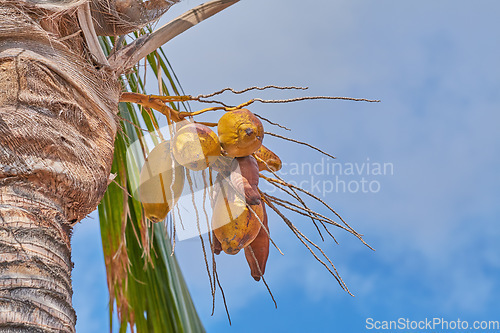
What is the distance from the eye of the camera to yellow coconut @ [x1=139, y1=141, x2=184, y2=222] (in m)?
1.50

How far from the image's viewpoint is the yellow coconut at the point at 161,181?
150 centimetres

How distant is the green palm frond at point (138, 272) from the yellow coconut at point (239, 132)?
70cm

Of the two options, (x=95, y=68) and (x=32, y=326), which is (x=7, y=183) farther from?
(x=95, y=68)

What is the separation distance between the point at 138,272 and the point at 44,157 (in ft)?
4.07

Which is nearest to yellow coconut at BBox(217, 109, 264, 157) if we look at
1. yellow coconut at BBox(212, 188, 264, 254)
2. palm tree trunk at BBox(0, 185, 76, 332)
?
yellow coconut at BBox(212, 188, 264, 254)

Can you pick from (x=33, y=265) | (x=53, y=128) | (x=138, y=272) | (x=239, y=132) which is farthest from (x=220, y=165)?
(x=138, y=272)

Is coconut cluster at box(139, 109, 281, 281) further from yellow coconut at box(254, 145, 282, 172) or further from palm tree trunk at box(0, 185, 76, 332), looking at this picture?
palm tree trunk at box(0, 185, 76, 332)

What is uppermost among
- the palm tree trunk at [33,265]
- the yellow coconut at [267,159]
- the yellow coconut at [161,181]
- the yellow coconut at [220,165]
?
the yellow coconut at [267,159]

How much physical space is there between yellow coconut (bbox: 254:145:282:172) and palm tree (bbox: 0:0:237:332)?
1.31 feet

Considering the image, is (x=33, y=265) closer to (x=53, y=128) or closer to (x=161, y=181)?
(x=53, y=128)

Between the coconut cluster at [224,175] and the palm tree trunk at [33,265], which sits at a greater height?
the coconut cluster at [224,175]

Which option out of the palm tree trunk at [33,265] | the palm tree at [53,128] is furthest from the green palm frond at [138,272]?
the palm tree trunk at [33,265]

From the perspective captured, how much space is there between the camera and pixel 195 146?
147 cm

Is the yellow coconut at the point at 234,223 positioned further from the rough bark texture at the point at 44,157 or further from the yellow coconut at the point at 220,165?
the rough bark texture at the point at 44,157
